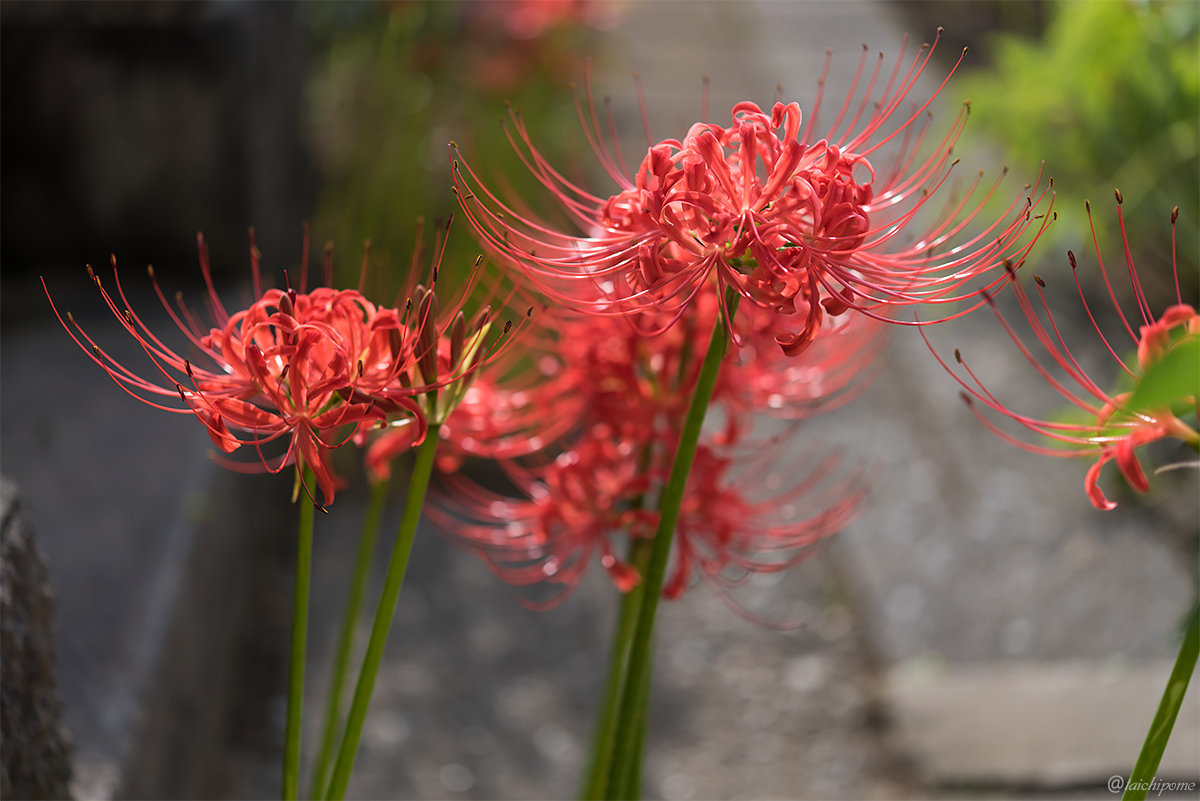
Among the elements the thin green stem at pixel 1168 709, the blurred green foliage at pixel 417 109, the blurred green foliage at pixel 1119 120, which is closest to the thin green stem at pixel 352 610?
the thin green stem at pixel 1168 709

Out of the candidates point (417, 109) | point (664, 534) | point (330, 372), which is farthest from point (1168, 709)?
point (417, 109)

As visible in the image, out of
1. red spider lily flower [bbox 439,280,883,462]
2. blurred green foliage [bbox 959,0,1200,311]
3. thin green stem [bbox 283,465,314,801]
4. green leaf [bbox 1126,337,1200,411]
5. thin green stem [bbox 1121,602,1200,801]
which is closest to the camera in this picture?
green leaf [bbox 1126,337,1200,411]

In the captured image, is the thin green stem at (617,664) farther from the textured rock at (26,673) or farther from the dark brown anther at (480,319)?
the textured rock at (26,673)

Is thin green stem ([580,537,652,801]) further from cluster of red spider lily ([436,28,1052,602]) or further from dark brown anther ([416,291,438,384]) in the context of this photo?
dark brown anther ([416,291,438,384])

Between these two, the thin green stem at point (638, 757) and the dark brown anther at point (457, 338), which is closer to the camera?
the dark brown anther at point (457, 338)

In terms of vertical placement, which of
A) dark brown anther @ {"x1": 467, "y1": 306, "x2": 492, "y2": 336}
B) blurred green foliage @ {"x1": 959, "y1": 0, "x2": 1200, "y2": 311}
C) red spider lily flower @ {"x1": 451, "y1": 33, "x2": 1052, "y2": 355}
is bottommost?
dark brown anther @ {"x1": 467, "y1": 306, "x2": 492, "y2": 336}

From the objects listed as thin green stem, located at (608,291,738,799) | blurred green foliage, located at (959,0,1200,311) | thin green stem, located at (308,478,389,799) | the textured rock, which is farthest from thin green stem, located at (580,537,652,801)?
blurred green foliage, located at (959,0,1200,311)

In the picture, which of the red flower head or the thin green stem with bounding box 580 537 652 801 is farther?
the thin green stem with bounding box 580 537 652 801
